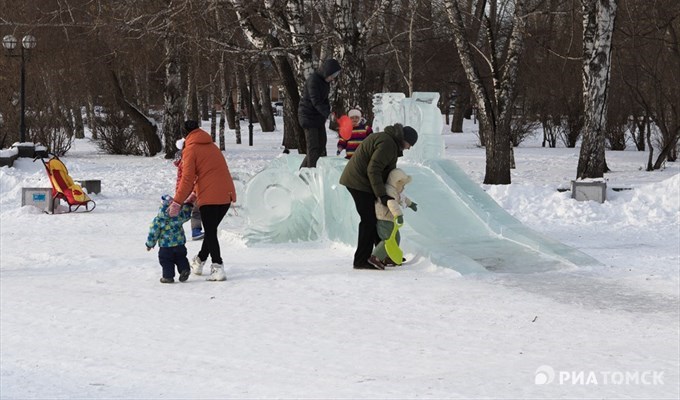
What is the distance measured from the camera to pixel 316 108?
42.9 ft

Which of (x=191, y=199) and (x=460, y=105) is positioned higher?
(x=460, y=105)

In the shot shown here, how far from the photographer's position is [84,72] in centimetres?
3334

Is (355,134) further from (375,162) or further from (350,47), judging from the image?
(350,47)

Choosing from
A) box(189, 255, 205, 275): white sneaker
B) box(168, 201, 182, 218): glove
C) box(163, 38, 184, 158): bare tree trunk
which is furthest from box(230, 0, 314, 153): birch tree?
box(163, 38, 184, 158): bare tree trunk

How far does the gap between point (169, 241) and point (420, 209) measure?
3698 mm

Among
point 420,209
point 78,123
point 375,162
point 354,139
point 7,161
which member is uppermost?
point 354,139

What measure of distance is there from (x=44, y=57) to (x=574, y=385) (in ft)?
90.6

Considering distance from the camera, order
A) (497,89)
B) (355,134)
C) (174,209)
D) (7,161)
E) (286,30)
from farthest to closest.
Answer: (7,161) → (497,89) → (286,30) → (355,134) → (174,209)

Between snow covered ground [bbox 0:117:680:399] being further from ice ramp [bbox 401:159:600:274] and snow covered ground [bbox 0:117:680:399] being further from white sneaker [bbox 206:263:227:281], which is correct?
ice ramp [bbox 401:159:600:274]

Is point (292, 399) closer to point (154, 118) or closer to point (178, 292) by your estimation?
point (178, 292)

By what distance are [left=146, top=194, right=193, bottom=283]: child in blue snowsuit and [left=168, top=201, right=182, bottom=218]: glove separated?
208 millimetres

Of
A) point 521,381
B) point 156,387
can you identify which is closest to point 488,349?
point 521,381

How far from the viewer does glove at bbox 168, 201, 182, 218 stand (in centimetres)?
951

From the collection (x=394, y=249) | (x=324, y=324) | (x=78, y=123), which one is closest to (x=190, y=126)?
(x=394, y=249)
